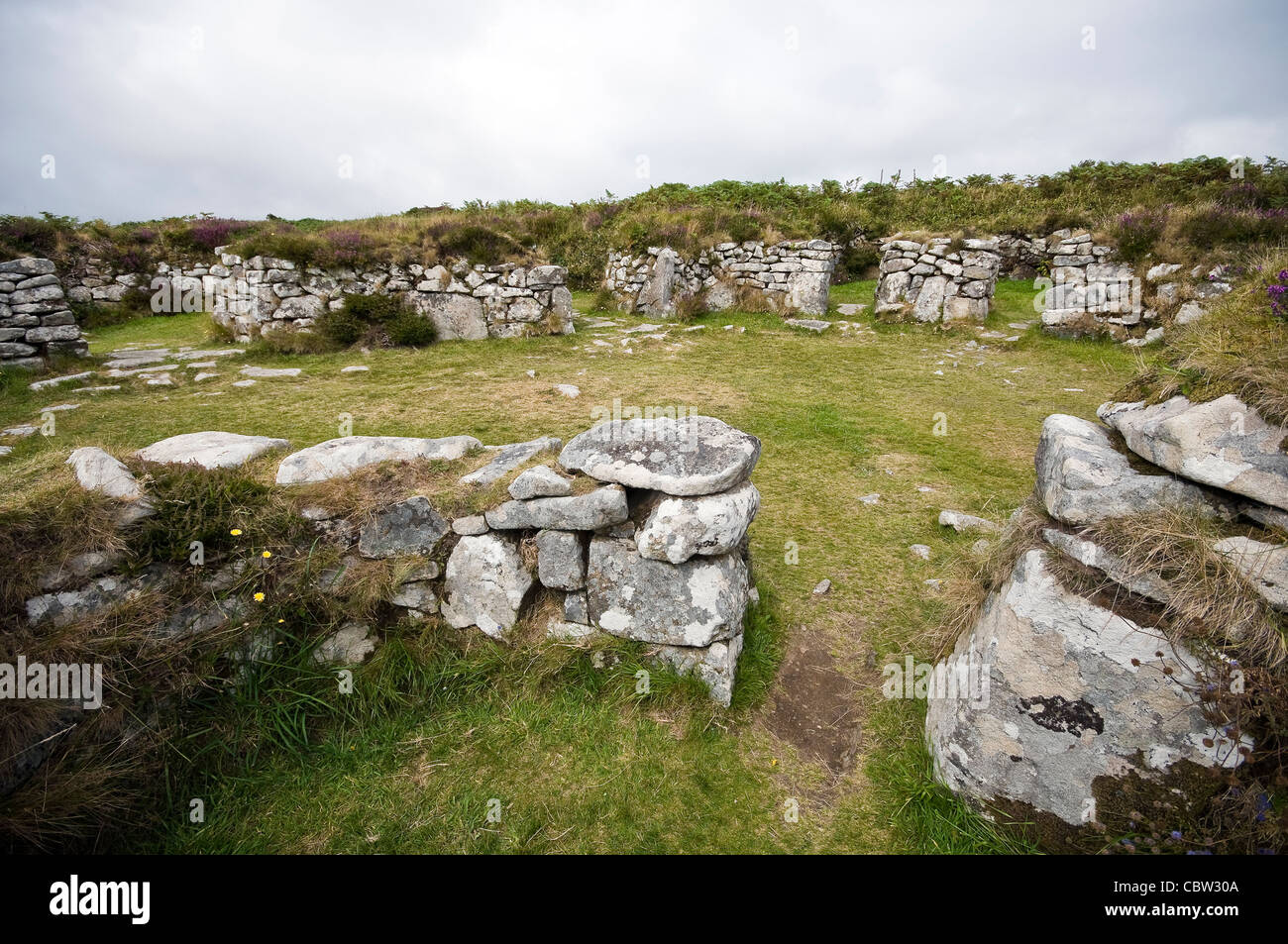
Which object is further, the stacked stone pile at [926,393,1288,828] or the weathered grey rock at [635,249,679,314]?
the weathered grey rock at [635,249,679,314]

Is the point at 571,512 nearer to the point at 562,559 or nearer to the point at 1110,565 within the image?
the point at 562,559

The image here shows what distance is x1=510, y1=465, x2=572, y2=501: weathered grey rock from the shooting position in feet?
12.1

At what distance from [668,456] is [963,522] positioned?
11.1 ft

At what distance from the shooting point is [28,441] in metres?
6.59

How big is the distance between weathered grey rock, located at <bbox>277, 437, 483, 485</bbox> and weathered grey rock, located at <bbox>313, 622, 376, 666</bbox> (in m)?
1.08

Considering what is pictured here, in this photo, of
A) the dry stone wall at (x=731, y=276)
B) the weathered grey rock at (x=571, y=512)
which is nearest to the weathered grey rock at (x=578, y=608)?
the weathered grey rock at (x=571, y=512)

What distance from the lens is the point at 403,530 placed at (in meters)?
3.82

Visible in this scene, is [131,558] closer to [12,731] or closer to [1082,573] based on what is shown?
[12,731]

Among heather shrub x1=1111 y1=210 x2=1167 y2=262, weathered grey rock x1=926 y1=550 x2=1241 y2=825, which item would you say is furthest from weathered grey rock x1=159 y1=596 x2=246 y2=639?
heather shrub x1=1111 y1=210 x2=1167 y2=262

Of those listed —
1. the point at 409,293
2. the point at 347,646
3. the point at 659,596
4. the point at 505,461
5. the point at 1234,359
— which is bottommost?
the point at 347,646

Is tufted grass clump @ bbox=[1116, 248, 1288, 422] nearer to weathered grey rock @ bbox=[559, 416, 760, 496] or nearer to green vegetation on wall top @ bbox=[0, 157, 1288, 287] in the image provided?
weathered grey rock @ bbox=[559, 416, 760, 496]

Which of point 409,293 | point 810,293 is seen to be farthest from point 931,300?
point 409,293

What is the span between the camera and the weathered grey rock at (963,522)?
17.6 ft

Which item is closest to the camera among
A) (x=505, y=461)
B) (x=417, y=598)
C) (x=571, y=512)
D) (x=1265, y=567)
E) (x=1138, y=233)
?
(x=1265, y=567)
